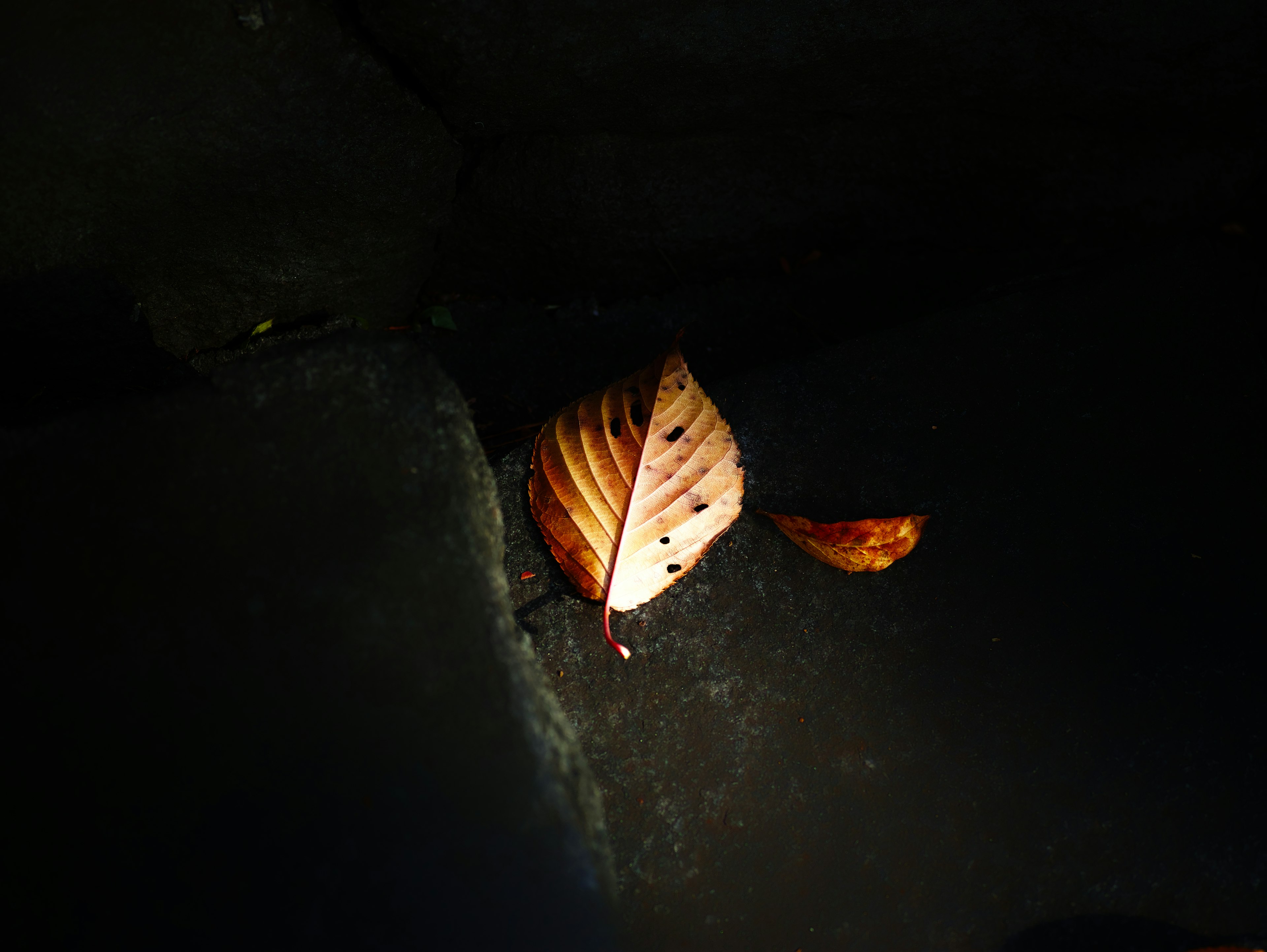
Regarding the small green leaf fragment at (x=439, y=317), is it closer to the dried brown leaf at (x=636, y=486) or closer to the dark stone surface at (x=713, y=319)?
the dark stone surface at (x=713, y=319)

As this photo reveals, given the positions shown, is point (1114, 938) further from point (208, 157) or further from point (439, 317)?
point (208, 157)

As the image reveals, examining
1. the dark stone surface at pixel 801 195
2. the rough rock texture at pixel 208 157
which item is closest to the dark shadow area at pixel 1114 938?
the dark stone surface at pixel 801 195

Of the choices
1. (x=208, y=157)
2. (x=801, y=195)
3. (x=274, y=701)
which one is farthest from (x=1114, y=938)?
(x=208, y=157)

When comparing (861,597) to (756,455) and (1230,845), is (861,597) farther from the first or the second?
(1230,845)

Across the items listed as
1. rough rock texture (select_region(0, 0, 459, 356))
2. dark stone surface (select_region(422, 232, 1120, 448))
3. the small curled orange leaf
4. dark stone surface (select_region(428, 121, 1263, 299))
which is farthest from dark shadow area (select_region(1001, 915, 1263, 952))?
rough rock texture (select_region(0, 0, 459, 356))

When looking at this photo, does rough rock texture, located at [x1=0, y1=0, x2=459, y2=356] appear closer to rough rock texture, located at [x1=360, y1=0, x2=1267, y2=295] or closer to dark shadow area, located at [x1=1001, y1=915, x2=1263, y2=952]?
rough rock texture, located at [x1=360, y1=0, x2=1267, y2=295]
